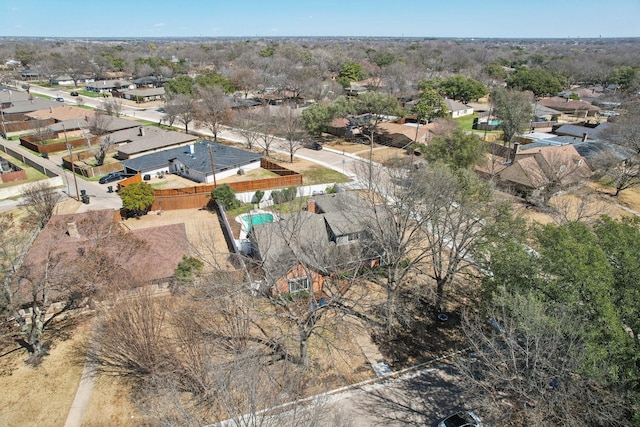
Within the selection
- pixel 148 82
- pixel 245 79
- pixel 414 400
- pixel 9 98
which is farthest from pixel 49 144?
pixel 148 82

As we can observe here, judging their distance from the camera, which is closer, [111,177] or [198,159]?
[111,177]

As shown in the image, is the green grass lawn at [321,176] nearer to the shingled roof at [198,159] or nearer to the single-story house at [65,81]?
the shingled roof at [198,159]

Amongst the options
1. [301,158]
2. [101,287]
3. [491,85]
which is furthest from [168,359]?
[491,85]

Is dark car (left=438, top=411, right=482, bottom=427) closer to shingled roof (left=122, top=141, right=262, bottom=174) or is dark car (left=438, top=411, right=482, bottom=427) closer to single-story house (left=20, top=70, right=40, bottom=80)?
shingled roof (left=122, top=141, right=262, bottom=174)

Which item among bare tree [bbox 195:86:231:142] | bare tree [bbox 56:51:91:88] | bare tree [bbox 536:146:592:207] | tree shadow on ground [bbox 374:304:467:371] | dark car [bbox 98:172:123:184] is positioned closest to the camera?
tree shadow on ground [bbox 374:304:467:371]

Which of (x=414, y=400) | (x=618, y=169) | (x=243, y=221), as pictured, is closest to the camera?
(x=414, y=400)

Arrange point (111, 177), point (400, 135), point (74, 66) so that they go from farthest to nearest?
point (74, 66)
point (400, 135)
point (111, 177)

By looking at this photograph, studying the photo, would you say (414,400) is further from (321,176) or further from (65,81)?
(65,81)

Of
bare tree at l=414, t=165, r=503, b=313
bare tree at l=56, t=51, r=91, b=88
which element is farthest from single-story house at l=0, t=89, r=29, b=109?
bare tree at l=414, t=165, r=503, b=313
